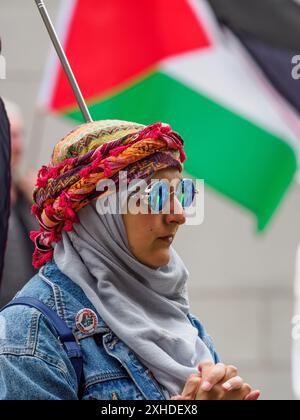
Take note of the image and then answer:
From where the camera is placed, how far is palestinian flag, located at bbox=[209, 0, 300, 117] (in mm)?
6652

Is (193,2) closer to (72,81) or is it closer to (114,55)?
(114,55)

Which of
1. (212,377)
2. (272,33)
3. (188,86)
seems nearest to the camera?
(212,377)

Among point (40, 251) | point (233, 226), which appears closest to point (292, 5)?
point (233, 226)

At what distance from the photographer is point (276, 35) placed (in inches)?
265

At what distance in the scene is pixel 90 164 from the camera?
3.21 metres

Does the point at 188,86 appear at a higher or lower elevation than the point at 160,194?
lower

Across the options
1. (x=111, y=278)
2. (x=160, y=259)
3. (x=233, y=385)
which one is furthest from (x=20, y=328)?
(x=233, y=385)

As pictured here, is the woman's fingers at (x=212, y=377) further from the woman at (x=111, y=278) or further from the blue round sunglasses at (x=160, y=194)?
the blue round sunglasses at (x=160, y=194)

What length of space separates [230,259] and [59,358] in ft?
16.1

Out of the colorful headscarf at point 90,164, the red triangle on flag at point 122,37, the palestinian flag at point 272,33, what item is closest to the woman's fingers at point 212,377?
the colorful headscarf at point 90,164

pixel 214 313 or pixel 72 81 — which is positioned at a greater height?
pixel 72 81

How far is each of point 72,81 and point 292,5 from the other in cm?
329

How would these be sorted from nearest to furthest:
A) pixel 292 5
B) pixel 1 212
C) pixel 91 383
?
pixel 91 383, pixel 1 212, pixel 292 5

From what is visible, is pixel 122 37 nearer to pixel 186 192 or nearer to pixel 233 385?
pixel 186 192
